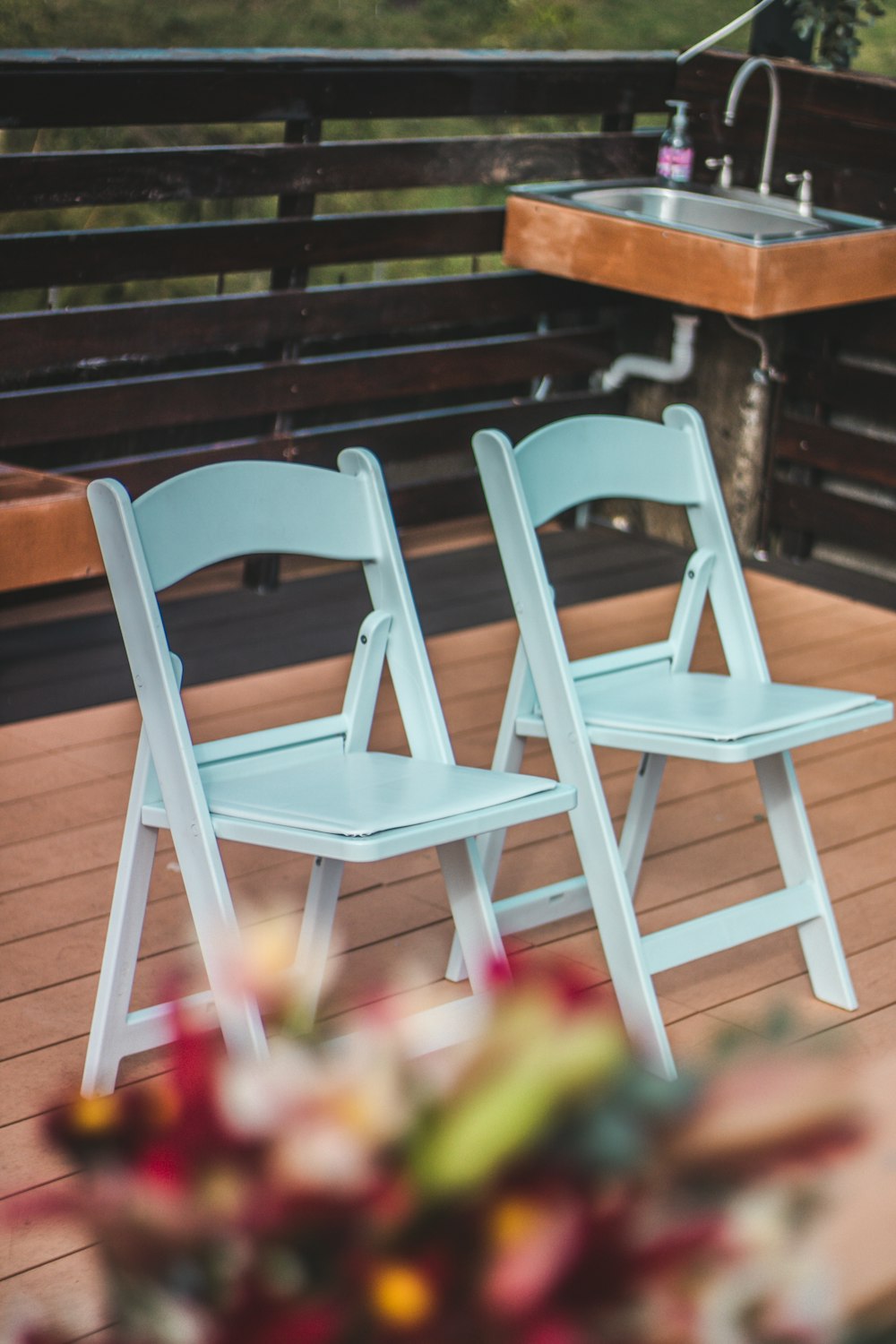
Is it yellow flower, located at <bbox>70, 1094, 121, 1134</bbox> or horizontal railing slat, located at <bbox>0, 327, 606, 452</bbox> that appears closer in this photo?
yellow flower, located at <bbox>70, 1094, 121, 1134</bbox>

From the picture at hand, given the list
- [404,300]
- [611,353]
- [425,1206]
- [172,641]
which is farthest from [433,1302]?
[611,353]

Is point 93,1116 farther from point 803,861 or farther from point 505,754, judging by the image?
point 803,861

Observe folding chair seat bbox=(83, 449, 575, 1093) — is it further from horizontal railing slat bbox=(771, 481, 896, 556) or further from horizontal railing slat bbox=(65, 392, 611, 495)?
horizontal railing slat bbox=(771, 481, 896, 556)

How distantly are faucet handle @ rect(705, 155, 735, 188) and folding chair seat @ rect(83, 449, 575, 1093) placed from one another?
2.34 m

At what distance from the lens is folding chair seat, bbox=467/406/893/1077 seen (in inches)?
88.3

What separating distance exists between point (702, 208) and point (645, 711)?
2.38 m

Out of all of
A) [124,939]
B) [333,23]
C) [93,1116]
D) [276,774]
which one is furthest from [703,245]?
[93,1116]

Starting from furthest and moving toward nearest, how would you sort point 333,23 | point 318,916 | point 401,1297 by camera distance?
1. point 333,23
2. point 318,916
3. point 401,1297

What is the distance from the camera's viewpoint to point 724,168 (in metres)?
4.28

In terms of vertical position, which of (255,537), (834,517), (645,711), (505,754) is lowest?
(834,517)

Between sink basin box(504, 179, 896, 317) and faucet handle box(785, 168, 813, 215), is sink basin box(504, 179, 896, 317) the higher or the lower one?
the lower one

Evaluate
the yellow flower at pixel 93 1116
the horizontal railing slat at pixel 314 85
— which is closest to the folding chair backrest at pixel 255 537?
the yellow flower at pixel 93 1116

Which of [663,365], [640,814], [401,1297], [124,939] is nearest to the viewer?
[401,1297]

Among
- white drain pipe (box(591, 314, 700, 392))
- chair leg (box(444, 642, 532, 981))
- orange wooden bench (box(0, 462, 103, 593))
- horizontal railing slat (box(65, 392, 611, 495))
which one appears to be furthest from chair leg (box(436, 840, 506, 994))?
white drain pipe (box(591, 314, 700, 392))
